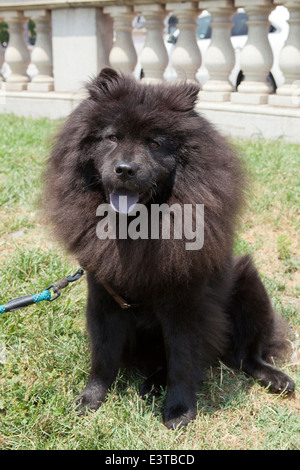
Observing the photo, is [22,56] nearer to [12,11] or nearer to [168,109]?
[12,11]

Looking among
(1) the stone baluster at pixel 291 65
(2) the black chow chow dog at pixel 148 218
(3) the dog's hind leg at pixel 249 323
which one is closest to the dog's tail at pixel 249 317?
(3) the dog's hind leg at pixel 249 323

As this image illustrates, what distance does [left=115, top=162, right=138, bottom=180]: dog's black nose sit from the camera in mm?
2223

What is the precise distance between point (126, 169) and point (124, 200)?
181 mm

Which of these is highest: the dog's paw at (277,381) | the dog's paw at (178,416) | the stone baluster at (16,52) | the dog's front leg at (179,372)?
the stone baluster at (16,52)

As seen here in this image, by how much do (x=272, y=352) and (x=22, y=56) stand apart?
6251 millimetres

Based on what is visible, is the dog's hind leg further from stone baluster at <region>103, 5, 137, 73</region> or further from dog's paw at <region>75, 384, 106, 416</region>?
stone baluster at <region>103, 5, 137, 73</region>

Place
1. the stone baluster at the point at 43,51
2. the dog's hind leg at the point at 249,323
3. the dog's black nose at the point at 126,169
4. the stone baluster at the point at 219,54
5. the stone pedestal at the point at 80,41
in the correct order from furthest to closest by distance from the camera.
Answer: the stone baluster at the point at 43,51 → the stone pedestal at the point at 80,41 → the stone baluster at the point at 219,54 → the dog's hind leg at the point at 249,323 → the dog's black nose at the point at 126,169

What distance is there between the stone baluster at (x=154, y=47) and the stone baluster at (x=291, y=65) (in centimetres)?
155

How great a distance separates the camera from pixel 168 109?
2.39 meters

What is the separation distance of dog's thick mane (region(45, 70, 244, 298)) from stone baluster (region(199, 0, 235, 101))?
3616 mm

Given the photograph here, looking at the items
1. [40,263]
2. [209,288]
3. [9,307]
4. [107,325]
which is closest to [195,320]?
[209,288]

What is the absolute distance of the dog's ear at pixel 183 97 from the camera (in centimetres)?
241

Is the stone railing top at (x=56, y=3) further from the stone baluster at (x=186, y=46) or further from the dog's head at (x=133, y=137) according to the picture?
the dog's head at (x=133, y=137)

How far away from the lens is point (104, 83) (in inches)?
97.4
